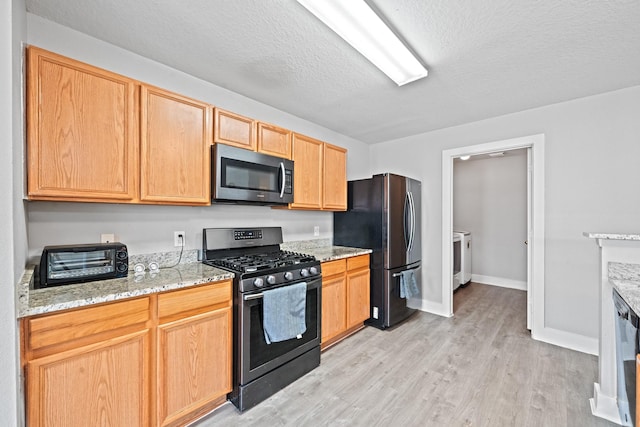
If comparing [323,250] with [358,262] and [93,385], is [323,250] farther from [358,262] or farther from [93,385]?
[93,385]

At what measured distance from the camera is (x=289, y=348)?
2133mm

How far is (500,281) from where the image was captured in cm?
504

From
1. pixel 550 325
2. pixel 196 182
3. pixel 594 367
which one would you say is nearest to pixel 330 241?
pixel 196 182

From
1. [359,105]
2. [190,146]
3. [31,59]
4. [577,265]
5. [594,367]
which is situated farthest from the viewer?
[359,105]

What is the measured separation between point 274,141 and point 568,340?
3.54 m

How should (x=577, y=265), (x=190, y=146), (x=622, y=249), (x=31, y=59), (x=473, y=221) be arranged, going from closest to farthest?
(x=31, y=59)
(x=622, y=249)
(x=190, y=146)
(x=577, y=265)
(x=473, y=221)

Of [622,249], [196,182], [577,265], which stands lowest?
[577,265]

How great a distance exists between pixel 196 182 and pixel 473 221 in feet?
17.3

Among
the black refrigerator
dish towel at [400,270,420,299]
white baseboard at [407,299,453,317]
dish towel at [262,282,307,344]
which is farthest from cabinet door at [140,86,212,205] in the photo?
white baseboard at [407,299,453,317]

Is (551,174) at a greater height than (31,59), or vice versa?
(31,59)

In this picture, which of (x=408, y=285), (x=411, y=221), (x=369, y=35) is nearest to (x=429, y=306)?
(x=408, y=285)

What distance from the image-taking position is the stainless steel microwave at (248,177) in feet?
6.95

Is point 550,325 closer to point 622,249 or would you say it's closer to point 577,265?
point 577,265

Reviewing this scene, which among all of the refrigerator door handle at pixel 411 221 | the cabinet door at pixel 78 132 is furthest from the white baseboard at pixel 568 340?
the cabinet door at pixel 78 132
